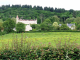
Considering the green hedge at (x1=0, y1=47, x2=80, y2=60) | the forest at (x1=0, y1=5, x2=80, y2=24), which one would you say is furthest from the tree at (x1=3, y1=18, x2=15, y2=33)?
the forest at (x1=0, y1=5, x2=80, y2=24)

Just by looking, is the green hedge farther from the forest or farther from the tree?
the forest

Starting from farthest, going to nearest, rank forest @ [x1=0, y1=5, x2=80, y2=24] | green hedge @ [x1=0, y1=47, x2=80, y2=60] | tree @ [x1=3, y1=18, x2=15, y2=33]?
Answer: forest @ [x1=0, y1=5, x2=80, y2=24], tree @ [x1=3, y1=18, x2=15, y2=33], green hedge @ [x1=0, y1=47, x2=80, y2=60]

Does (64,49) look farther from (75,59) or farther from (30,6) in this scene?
(30,6)

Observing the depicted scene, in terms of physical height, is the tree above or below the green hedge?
below

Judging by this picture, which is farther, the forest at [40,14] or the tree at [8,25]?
the forest at [40,14]

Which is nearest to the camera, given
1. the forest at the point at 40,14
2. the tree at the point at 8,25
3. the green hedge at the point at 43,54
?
the green hedge at the point at 43,54

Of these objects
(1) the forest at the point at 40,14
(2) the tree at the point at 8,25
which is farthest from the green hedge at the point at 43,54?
(1) the forest at the point at 40,14

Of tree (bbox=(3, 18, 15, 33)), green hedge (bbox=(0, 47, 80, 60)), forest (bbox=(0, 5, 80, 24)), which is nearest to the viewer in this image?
green hedge (bbox=(0, 47, 80, 60))

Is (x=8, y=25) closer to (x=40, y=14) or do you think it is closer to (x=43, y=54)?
(x=43, y=54)

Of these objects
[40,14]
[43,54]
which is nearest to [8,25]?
[43,54]

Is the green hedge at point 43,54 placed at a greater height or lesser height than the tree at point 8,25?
greater

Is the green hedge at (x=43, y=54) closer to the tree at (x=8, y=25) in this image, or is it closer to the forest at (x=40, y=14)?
the tree at (x=8, y=25)

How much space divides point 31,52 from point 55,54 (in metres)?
1.09

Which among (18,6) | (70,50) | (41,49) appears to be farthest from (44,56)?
(18,6)
